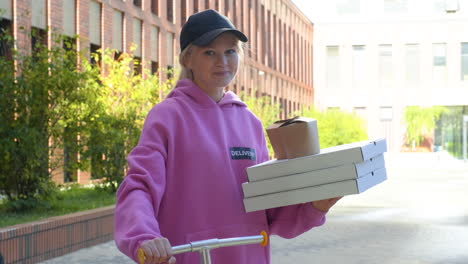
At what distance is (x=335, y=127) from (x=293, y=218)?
189ft

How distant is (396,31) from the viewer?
82.2 m

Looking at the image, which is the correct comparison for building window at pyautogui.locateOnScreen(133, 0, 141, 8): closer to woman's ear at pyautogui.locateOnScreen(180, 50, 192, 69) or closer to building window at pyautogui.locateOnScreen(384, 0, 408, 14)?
woman's ear at pyautogui.locateOnScreen(180, 50, 192, 69)

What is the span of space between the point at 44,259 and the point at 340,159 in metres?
7.95

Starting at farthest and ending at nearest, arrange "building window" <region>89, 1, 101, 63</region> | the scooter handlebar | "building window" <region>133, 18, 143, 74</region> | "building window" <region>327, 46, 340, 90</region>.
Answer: "building window" <region>327, 46, 340, 90</region> < "building window" <region>133, 18, 143, 74</region> < "building window" <region>89, 1, 101, 63</region> < the scooter handlebar

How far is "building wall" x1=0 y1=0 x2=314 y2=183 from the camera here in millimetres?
24891

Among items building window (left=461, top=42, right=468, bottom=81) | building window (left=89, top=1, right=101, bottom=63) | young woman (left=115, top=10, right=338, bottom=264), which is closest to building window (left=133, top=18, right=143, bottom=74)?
building window (left=89, top=1, right=101, bottom=63)

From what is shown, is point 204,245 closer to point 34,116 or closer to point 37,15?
Answer: point 34,116

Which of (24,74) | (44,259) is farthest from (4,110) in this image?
(44,259)

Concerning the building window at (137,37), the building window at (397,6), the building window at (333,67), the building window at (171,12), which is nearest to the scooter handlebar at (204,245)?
the building window at (137,37)

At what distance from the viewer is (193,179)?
2924 millimetres

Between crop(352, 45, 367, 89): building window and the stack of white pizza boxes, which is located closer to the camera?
the stack of white pizza boxes

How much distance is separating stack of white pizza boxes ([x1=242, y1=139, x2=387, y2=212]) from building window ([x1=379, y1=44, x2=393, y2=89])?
80757mm

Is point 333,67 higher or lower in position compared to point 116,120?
higher

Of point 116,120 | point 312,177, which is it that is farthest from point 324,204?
point 116,120
